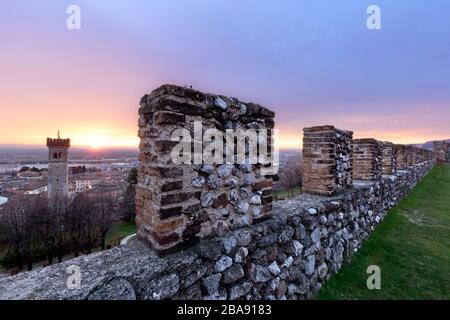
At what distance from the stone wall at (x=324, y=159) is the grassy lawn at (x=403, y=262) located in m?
1.21

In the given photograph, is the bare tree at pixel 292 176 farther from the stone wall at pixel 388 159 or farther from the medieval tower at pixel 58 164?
the stone wall at pixel 388 159

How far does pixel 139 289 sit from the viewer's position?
152cm

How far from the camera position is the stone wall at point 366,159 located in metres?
5.34

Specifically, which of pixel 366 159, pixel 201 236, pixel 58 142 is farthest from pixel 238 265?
pixel 58 142

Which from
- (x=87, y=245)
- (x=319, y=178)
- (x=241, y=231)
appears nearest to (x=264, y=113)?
(x=241, y=231)

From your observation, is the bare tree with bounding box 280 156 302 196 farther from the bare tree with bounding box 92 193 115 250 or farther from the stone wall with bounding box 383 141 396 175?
the stone wall with bounding box 383 141 396 175

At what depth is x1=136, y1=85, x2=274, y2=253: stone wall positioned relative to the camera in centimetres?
178

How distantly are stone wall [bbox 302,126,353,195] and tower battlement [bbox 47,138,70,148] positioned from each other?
39.3 meters

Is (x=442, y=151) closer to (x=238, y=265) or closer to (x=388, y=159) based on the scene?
(x=388, y=159)

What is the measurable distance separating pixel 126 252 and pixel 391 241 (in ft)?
15.8


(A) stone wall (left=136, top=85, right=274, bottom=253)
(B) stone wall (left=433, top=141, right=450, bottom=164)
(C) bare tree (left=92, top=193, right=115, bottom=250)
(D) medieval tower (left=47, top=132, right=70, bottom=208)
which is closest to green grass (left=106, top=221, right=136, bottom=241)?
(C) bare tree (left=92, top=193, right=115, bottom=250)

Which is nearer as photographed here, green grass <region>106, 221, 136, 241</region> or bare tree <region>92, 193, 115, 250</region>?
bare tree <region>92, 193, 115, 250</region>

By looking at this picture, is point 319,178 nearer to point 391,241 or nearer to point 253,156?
point 253,156
